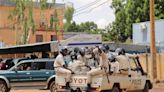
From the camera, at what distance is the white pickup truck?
17.4m

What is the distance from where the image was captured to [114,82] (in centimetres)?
1809

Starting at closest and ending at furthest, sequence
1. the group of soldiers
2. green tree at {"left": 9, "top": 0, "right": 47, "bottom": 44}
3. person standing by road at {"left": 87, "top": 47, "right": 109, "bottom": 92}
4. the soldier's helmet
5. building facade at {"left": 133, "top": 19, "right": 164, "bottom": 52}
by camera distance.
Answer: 1. person standing by road at {"left": 87, "top": 47, "right": 109, "bottom": 92}
2. the group of soldiers
3. the soldier's helmet
4. building facade at {"left": 133, "top": 19, "right": 164, "bottom": 52}
5. green tree at {"left": 9, "top": 0, "right": 47, "bottom": 44}

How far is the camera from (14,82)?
968 inches

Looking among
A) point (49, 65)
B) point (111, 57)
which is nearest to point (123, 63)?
point (111, 57)

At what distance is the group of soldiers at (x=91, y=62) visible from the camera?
17.5 meters

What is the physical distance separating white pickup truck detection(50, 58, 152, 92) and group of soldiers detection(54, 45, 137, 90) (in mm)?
180

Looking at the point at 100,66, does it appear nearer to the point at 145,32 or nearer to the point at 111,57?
the point at 111,57

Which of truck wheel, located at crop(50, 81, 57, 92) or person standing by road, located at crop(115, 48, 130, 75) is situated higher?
person standing by road, located at crop(115, 48, 130, 75)

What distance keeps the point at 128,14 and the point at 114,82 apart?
40.3 meters

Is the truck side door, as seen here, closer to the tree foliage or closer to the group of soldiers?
the group of soldiers

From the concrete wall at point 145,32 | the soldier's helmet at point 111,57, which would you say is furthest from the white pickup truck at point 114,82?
the concrete wall at point 145,32

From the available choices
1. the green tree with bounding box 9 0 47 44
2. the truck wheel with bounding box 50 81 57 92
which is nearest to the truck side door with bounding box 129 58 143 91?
the truck wheel with bounding box 50 81 57 92

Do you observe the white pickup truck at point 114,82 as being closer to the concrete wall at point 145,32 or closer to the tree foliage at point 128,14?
the concrete wall at point 145,32

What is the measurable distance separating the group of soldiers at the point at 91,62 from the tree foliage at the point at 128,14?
36.7 metres
